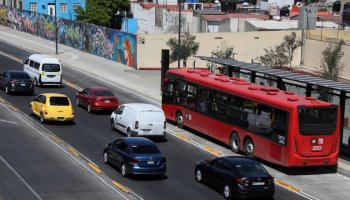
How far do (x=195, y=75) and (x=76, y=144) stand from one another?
855 cm

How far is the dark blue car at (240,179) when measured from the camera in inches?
970

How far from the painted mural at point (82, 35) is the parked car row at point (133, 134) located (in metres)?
17.0

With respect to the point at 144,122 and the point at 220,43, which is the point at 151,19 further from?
the point at 144,122

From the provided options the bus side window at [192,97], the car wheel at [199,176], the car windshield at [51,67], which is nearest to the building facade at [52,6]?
the car windshield at [51,67]

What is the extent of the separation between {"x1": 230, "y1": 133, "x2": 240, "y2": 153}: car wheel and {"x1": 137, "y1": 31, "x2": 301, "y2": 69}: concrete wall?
111ft

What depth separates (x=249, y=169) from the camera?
25281mm

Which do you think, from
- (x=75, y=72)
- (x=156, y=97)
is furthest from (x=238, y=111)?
(x=75, y=72)

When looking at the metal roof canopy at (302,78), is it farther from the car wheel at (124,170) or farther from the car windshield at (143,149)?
the car wheel at (124,170)

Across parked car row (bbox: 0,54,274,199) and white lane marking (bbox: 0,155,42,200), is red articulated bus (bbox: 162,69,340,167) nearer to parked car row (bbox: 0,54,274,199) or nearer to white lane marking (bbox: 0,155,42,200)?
parked car row (bbox: 0,54,274,199)

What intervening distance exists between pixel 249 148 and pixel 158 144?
518 centimetres

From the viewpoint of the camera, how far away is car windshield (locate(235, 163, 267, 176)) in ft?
82.2

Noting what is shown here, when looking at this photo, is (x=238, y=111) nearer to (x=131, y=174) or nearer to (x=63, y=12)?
(x=131, y=174)

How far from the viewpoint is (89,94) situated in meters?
43.0

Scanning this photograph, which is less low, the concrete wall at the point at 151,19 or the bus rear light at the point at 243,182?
the concrete wall at the point at 151,19
